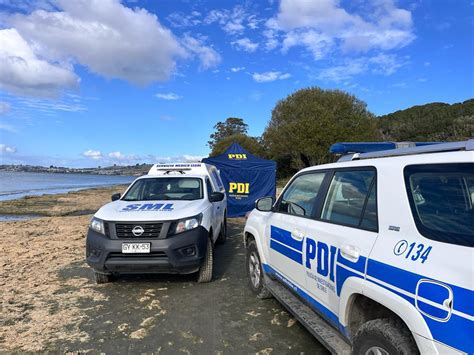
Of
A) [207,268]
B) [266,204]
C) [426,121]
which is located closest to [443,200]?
[266,204]

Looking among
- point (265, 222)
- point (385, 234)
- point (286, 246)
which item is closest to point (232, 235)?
point (265, 222)

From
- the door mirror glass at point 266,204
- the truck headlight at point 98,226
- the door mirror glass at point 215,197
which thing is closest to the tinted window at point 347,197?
the door mirror glass at point 266,204

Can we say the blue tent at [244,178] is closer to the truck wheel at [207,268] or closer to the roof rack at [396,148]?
the truck wheel at [207,268]

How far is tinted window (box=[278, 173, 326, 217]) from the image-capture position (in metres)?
3.75

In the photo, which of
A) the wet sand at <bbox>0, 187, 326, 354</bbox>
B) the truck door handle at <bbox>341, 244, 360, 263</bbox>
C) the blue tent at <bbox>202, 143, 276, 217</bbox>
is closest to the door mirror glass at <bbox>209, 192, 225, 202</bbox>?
the wet sand at <bbox>0, 187, 326, 354</bbox>

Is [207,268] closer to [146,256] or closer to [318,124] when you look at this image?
[146,256]

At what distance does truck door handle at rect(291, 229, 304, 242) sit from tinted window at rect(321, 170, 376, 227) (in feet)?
1.04

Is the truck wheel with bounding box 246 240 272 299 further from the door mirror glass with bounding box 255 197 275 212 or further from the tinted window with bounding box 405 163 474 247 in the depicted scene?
the tinted window with bounding box 405 163 474 247

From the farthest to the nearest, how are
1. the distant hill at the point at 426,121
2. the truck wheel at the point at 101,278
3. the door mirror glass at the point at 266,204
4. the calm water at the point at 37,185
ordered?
1. the distant hill at the point at 426,121
2. the calm water at the point at 37,185
3. the truck wheel at the point at 101,278
4. the door mirror glass at the point at 266,204

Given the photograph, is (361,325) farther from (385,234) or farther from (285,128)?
(285,128)

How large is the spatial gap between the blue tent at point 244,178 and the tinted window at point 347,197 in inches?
421

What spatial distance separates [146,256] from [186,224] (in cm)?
72

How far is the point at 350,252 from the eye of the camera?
2.66 metres

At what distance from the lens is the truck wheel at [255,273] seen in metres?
5.08
